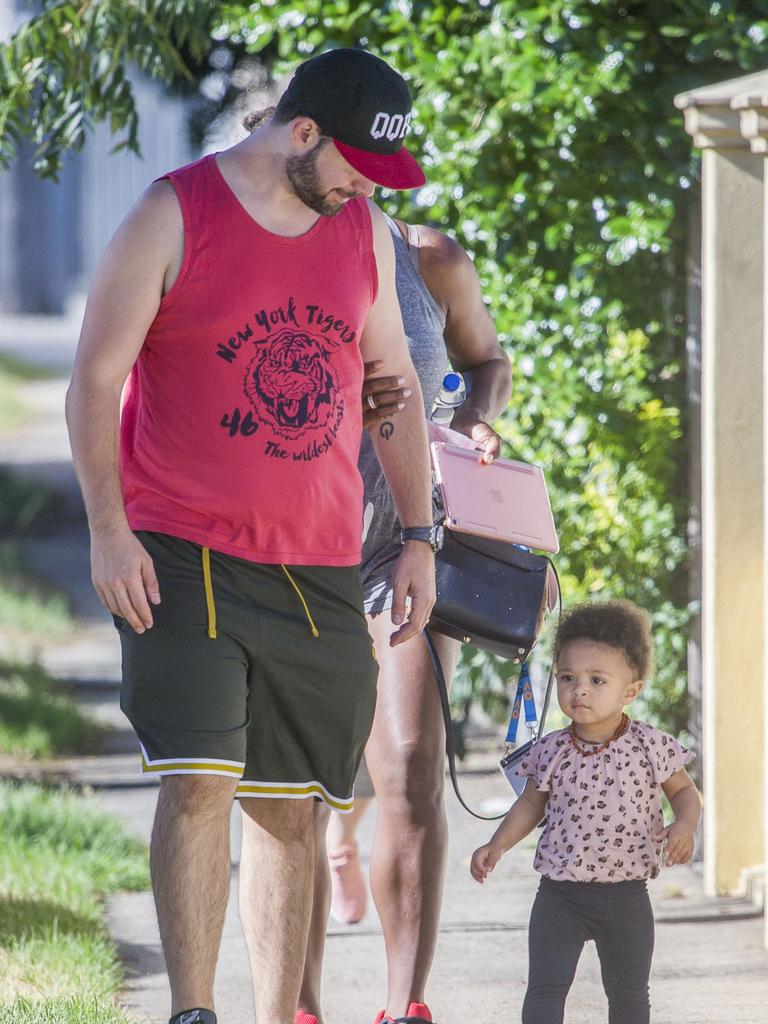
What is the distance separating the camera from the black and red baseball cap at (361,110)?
2973 mm

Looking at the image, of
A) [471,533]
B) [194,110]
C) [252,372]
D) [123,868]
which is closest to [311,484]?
[252,372]

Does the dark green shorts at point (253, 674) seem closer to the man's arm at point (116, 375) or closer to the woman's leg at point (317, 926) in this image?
the man's arm at point (116, 375)

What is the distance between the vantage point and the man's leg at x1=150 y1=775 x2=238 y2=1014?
9.65ft

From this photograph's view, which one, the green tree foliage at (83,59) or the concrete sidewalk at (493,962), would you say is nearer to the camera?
the concrete sidewalk at (493,962)

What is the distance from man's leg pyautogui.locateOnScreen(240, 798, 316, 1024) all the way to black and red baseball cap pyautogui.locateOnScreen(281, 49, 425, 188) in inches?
48.9

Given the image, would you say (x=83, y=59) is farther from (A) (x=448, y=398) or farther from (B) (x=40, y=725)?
(B) (x=40, y=725)

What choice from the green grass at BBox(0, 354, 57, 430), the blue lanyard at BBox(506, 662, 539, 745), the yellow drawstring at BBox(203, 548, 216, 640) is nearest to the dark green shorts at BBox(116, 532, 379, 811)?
the yellow drawstring at BBox(203, 548, 216, 640)

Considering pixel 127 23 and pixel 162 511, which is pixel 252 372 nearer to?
pixel 162 511

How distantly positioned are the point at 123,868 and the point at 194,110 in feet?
15.8

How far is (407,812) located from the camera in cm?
351

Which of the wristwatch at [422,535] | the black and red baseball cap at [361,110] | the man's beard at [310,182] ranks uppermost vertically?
the black and red baseball cap at [361,110]

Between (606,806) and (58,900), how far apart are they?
1960mm

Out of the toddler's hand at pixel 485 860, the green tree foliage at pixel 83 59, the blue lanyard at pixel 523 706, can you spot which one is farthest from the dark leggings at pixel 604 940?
the green tree foliage at pixel 83 59

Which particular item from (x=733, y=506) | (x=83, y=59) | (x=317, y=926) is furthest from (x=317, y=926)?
(x=83, y=59)
